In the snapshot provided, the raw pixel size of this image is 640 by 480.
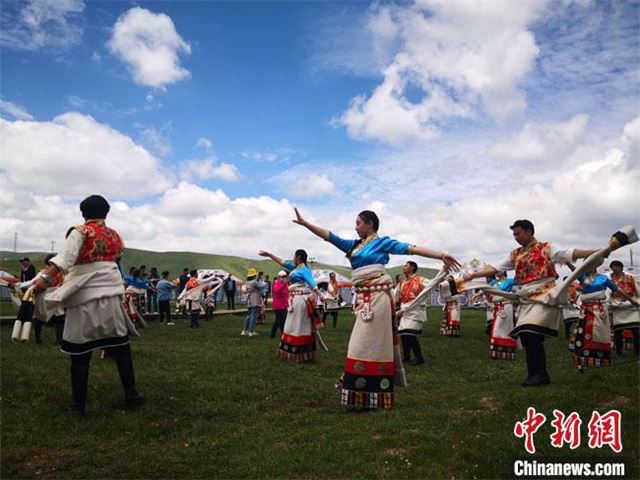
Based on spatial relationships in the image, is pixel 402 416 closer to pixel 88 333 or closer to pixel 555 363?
pixel 88 333

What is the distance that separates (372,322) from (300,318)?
16.3 feet

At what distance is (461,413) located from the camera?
6.20 metres

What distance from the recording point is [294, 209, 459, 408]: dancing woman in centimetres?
643

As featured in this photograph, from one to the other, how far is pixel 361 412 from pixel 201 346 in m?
7.48

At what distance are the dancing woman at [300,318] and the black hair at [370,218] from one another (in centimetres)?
405

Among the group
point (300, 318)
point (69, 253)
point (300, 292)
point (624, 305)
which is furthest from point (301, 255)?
point (624, 305)

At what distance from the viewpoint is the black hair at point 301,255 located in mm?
11938

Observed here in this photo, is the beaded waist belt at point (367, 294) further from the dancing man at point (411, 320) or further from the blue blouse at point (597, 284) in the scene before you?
the blue blouse at point (597, 284)

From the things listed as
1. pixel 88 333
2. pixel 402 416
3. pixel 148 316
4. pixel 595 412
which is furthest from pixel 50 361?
pixel 148 316

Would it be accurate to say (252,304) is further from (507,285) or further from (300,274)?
(507,285)

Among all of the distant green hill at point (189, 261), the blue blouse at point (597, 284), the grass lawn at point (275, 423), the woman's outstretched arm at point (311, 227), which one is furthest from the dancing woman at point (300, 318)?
the distant green hill at point (189, 261)

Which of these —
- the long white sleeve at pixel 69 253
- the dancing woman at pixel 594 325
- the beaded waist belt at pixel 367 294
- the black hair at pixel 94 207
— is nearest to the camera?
the long white sleeve at pixel 69 253

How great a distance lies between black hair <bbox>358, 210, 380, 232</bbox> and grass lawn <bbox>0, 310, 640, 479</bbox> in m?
2.42

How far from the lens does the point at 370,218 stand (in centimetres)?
686
